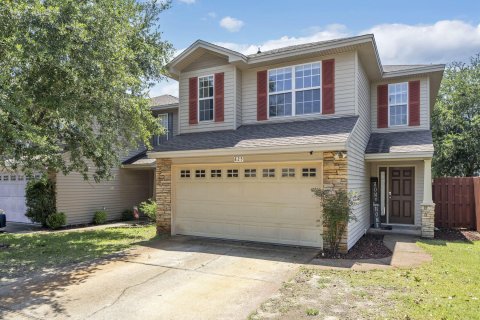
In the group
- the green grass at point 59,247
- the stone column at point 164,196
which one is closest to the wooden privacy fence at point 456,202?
the stone column at point 164,196

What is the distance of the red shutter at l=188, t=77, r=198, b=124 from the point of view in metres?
12.1

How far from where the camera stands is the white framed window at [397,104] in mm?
12320

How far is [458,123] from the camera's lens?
847 inches

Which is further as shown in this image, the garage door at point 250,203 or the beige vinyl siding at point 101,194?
the beige vinyl siding at point 101,194

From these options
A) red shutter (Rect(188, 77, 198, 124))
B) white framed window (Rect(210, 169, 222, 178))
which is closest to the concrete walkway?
white framed window (Rect(210, 169, 222, 178))

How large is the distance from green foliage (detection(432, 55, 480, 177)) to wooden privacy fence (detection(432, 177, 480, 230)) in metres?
9.17

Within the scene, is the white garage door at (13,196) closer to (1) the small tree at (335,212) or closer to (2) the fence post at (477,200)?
(1) the small tree at (335,212)

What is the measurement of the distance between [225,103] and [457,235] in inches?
340

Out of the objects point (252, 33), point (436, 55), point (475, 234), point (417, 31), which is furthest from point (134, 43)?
point (436, 55)

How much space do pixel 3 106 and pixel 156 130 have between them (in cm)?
603

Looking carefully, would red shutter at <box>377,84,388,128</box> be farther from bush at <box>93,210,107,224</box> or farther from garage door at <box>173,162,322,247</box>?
bush at <box>93,210,107,224</box>

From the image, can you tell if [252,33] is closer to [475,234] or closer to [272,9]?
[272,9]

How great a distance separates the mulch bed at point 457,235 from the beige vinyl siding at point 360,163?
2.22 metres

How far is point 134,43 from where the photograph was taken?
1205cm
